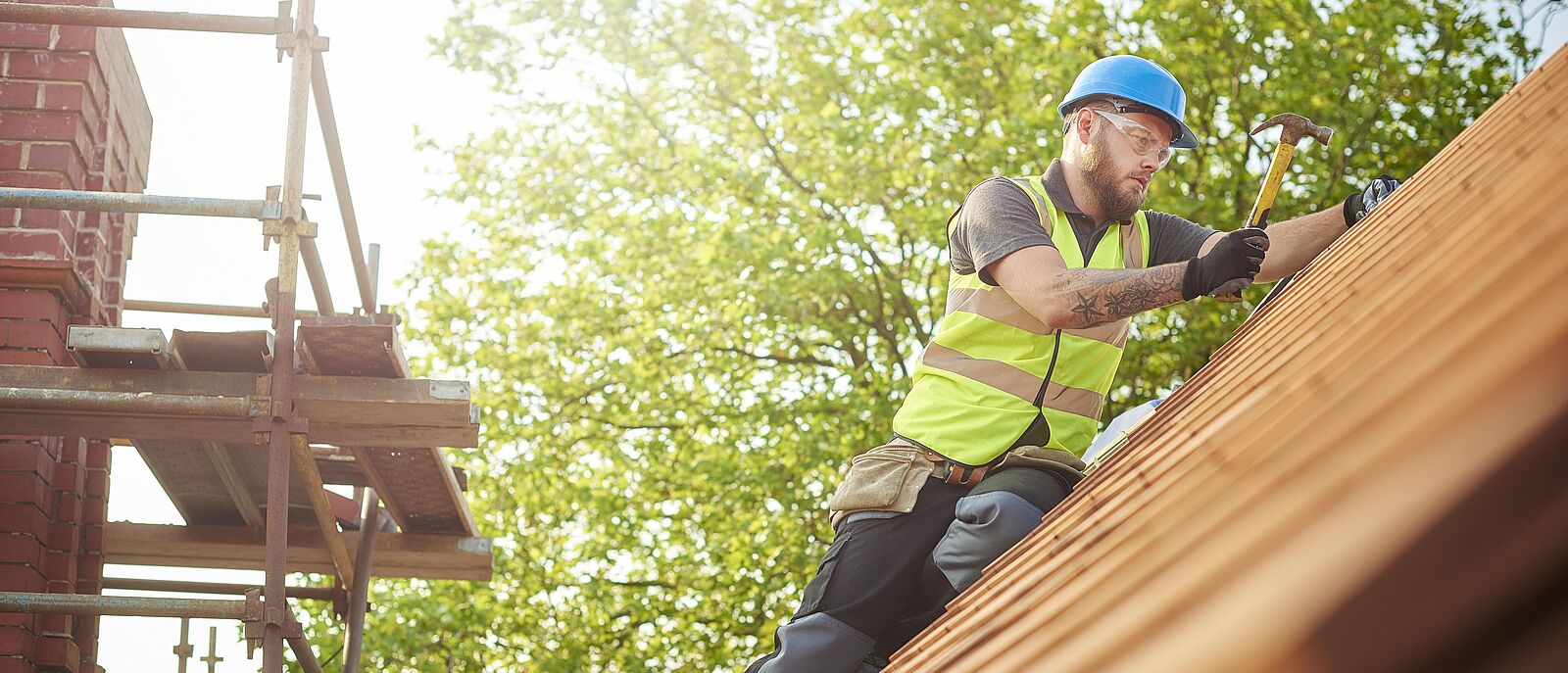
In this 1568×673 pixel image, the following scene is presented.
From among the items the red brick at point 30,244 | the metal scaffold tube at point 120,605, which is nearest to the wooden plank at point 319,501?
the metal scaffold tube at point 120,605

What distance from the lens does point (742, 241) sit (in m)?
13.3

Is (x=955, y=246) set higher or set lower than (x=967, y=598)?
higher

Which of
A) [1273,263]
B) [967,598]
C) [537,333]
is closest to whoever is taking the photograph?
[967,598]

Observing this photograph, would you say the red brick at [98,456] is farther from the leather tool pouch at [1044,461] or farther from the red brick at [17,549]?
the leather tool pouch at [1044,461]

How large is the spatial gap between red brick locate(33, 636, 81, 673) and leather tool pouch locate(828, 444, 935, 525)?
4137 mm

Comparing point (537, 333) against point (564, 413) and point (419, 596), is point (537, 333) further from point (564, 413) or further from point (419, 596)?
point (419, 596)

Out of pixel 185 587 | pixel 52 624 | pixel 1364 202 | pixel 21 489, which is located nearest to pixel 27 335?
pixel 21 489

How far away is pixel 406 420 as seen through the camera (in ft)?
17.5

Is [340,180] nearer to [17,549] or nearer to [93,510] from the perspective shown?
[93,510]

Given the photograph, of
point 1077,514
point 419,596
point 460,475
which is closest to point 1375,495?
point 1077,514

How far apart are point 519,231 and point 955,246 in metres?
12.6

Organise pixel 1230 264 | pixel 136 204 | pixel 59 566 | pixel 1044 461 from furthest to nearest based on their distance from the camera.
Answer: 1. pixel 59 566
2. pixel 136 204
3. pixel 1044 461
4. pixel 1230 264

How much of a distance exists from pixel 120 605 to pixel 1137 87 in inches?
147

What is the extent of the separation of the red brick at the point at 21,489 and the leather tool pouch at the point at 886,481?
12.7 feet
